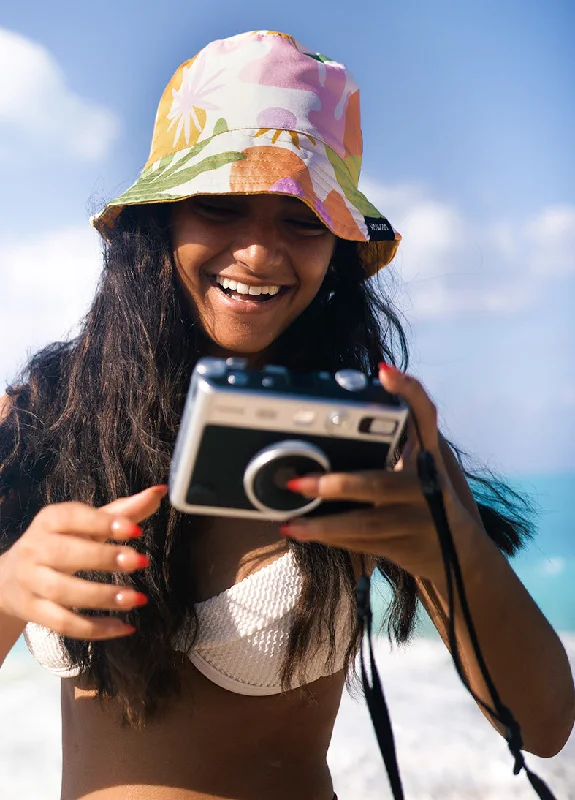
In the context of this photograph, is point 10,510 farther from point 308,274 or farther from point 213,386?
point 213,386

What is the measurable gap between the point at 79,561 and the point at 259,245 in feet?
2.44

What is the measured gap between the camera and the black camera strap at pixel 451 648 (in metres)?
0.88

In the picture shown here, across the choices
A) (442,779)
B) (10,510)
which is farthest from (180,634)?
(442,779)

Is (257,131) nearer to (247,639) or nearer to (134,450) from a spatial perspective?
(134,450)

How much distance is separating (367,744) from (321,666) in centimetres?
250

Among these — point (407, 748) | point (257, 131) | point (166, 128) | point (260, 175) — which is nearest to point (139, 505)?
point (260, 175)

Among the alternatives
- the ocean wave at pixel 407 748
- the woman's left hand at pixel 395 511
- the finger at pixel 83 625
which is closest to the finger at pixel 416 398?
the woman's left hand at pixel 395 511

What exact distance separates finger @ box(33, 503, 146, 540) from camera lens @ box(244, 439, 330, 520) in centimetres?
14

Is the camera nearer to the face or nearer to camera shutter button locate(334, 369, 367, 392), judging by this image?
camera shutter button locate(334, 369, 367, 392)

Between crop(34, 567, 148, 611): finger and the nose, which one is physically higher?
the nose

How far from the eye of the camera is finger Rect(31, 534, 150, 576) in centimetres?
86

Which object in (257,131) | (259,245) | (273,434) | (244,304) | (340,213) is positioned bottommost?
(273,434)

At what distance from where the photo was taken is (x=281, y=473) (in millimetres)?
905

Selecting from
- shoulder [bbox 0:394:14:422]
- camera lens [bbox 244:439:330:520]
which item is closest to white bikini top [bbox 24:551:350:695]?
shoulder [bbox 0:394:14:422]
